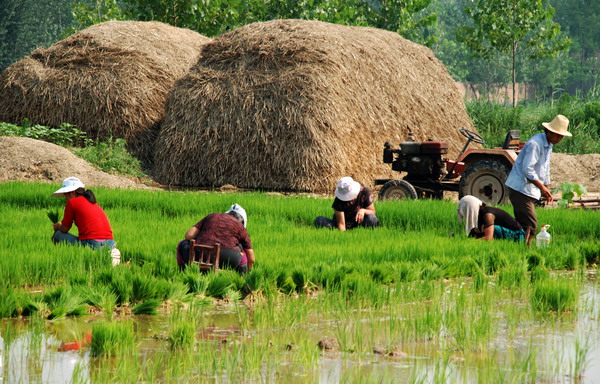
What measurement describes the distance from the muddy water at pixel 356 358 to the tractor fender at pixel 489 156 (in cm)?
671

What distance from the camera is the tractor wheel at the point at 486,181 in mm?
12469

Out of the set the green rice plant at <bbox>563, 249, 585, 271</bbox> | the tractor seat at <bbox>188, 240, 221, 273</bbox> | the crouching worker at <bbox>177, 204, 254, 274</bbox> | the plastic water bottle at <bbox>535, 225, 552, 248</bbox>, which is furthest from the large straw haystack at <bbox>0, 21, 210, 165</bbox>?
the green rice plant at <bbox>563, 249, 585, 271</bbox>

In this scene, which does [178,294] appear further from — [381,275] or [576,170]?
[576,170]

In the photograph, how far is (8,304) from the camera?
5.89 m

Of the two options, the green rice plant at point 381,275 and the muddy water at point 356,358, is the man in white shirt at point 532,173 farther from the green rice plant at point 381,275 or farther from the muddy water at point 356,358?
the muddy water at point 356,358

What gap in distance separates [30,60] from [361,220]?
12.2 metres

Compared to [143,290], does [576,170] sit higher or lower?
higher

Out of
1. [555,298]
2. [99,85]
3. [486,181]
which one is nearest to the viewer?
[555,298]

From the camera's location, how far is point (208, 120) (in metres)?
16.8

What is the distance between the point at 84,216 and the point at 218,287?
76.6 inches

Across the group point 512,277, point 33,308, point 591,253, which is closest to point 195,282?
point 33,308

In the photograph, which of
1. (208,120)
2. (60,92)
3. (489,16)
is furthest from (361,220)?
(489,16)

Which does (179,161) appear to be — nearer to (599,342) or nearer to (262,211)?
(262,211)

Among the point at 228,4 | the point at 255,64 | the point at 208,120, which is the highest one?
the point at 228,4
